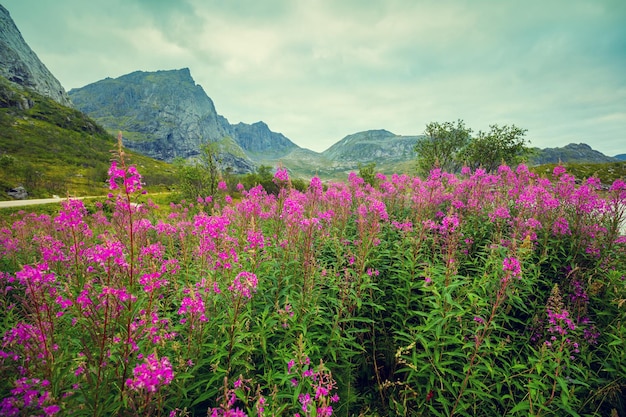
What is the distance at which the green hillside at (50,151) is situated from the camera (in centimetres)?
5278

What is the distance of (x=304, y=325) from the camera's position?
13.4ft

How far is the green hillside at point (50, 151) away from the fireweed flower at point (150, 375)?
64.8m

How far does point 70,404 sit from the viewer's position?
257cm

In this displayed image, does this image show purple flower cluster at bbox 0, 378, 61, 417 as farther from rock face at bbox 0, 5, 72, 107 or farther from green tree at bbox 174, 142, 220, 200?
rock face at bbox 0, 5, 72, 107

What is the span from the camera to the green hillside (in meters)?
52.8

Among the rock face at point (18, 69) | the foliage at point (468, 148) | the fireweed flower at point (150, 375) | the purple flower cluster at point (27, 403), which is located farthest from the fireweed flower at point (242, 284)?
the rock face at point (18, 69)

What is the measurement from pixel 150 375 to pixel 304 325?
2.34 meters

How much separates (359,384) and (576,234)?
21.0 ft

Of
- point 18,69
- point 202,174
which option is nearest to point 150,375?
point 202,174

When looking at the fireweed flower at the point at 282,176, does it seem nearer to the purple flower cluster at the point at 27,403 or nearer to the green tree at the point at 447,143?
the purple flower cluster at the point at 27,403

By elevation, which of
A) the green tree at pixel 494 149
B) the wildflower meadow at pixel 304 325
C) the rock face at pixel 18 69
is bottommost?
the wildflower meadow at pixel 304 325

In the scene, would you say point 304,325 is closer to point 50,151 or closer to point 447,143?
point 447,143

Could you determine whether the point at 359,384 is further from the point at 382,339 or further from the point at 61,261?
the point at 61,261

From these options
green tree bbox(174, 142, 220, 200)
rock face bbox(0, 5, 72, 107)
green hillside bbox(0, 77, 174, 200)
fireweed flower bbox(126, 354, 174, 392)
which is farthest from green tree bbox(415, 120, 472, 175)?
rock face bbox(0, 5, 72, 107)
